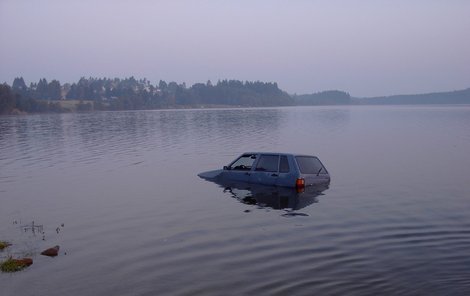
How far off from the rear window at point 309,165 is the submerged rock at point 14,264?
12466mm

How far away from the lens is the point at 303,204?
20328 millimetres

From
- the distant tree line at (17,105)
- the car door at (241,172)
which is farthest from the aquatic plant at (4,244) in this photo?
the distant tree line at (17,105)

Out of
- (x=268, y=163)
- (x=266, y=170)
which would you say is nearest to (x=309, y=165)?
(x=268, y=163)

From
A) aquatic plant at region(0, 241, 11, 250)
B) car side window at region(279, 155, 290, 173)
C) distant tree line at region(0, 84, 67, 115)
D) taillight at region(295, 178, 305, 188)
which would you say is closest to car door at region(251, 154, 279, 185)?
car side window at region(279, 155, 290, 173)

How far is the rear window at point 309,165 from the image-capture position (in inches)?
886

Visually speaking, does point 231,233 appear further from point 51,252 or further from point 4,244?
point 4,244

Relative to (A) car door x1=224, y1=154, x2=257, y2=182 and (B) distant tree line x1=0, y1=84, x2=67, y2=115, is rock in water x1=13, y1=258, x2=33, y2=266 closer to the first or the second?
(A) car door x1=224, y1=154, x2=257, y2=182

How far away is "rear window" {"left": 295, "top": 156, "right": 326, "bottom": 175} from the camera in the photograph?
22.5 meters

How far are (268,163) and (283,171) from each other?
980 millimetres

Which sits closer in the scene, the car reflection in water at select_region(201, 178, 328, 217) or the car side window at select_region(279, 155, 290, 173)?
the car reflection in water at select_region(201, 178, 328, 217)

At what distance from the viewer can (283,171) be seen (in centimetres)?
2241

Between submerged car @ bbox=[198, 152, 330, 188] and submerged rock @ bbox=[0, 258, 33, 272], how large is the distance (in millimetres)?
11776

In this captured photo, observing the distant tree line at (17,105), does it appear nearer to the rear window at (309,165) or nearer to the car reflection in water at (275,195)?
the car reflection in water at (275,195)

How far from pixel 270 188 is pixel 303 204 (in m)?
2.63
